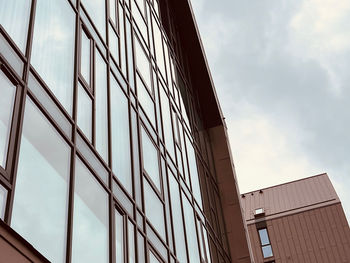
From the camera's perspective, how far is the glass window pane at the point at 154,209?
13.5 meters

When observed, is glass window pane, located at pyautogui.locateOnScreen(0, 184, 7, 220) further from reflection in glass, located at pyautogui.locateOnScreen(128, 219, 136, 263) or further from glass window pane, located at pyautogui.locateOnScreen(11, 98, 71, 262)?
reflection in glass, located at pyautogui.locateOnScreen(128, 219, 136, 263)

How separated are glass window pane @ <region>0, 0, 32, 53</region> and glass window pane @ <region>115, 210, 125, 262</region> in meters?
4.13

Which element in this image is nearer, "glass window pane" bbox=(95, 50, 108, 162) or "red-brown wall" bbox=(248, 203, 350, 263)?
"glass window pane" bbox=(95, 50, 108, 162)

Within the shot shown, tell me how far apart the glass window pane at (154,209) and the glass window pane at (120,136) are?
112cm

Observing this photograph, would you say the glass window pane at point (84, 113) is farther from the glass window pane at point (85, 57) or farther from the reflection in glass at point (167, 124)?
the reflection in glass at point (167, 124)

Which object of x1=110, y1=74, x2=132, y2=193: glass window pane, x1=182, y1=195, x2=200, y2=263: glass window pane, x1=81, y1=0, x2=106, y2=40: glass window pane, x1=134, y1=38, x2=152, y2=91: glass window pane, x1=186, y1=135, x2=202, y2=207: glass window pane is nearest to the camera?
x1=110, y1=74, x2=132, y2=193: glass window pane

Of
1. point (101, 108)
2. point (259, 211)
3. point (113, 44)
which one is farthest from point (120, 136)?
point (259, 211)

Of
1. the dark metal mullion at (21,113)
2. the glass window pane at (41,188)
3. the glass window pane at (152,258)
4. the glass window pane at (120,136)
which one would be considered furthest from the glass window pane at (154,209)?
the dark metal mullion at (21,113)

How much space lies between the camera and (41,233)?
7473 millimetres

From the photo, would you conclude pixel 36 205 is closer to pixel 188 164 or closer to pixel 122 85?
pixel 122 85


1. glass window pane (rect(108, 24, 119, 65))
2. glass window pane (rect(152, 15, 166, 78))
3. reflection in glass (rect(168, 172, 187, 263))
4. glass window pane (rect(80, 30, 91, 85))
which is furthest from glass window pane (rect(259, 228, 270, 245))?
glass window pane (rect(80, 30, 91, 85))

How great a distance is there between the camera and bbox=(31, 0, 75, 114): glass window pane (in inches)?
375

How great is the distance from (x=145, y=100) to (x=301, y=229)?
29.8 metres

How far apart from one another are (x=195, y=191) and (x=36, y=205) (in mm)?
13328
